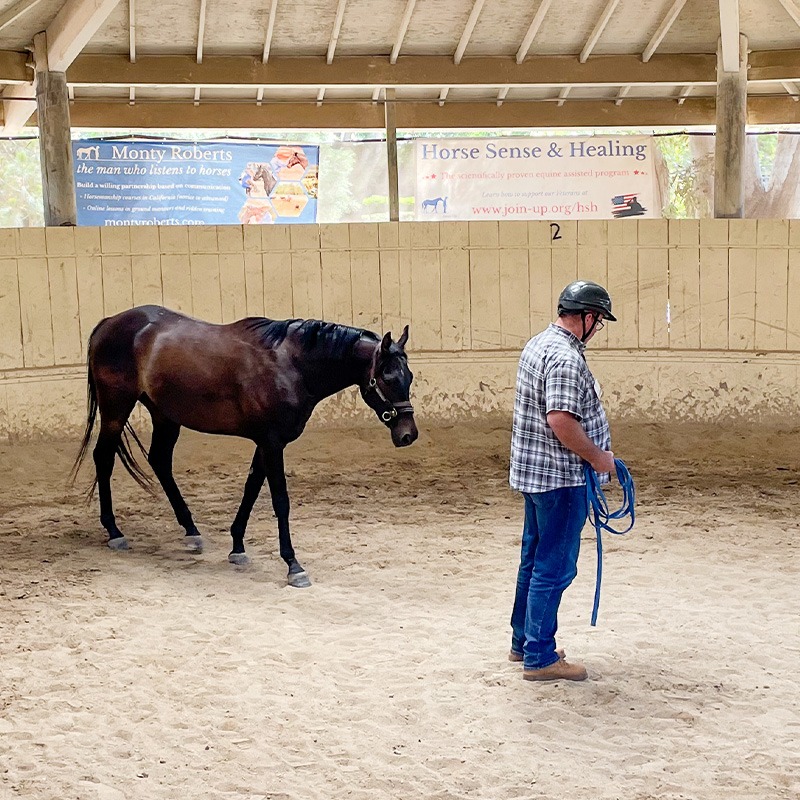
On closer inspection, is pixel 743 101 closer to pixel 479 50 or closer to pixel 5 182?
pixel 479 50

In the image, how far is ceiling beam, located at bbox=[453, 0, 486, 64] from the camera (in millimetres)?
8430

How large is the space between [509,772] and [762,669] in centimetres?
147

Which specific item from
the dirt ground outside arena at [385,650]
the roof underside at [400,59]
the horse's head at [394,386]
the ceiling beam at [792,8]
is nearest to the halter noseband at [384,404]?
the horse's head at [394,386]

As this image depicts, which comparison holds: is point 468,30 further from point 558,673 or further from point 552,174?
point 558,673

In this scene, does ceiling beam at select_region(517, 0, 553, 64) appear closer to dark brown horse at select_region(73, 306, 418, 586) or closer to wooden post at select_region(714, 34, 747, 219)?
wooden post at select_region(714, 34, 747, 219)

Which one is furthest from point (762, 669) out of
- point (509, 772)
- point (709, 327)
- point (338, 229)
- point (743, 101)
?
point (743, 101)

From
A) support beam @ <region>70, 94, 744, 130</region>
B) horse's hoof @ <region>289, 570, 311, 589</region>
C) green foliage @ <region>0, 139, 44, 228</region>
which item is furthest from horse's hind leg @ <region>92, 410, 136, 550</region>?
green foliage @ <region>0, 139, 44, 228</region>

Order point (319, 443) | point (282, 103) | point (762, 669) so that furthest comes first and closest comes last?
point (282, 103), point (319, 443), point (762, 669)

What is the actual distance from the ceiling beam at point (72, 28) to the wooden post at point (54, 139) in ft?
0.31

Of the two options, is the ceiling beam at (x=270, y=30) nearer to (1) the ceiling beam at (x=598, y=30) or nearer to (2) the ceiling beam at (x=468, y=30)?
(2) the ceiling beam at (x=468, y=30)

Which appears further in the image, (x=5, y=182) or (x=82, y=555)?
(x=5, y=182)

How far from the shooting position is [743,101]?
877 centimetres

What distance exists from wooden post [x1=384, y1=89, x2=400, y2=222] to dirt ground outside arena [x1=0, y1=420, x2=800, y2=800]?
9.27 feet

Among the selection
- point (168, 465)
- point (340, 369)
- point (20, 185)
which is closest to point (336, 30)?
point (340, 369)
